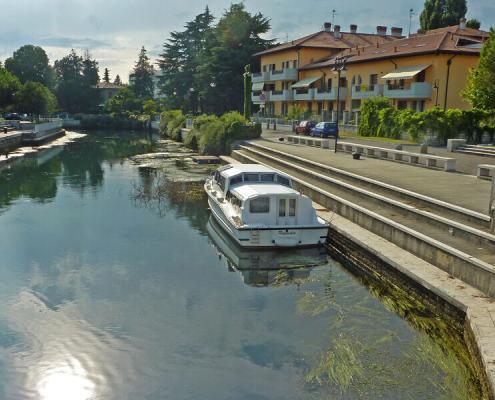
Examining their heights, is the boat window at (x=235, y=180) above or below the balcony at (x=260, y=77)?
below

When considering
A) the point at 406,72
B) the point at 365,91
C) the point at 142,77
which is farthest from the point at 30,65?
the point at 406,72

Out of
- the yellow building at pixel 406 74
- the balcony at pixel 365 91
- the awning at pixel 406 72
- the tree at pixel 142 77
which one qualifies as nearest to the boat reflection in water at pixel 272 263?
the yellow building at pixel 406 74

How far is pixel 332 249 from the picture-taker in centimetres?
1903

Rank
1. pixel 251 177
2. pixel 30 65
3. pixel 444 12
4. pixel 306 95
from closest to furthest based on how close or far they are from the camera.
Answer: pixel 251 177
pixel 306 95
pixel 444 12
pixel 30 65

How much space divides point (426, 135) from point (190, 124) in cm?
3868

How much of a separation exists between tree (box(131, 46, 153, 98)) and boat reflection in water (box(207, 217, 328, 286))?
110m

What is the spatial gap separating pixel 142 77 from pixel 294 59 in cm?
6371

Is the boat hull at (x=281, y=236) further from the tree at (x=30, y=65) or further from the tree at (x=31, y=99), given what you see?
the tree at (x=30, y=65)

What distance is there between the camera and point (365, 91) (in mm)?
53344

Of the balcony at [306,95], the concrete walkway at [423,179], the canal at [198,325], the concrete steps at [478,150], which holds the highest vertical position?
the balcony at [306,95]

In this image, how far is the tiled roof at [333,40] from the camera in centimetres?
6831

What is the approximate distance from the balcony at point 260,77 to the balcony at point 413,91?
1086 inches

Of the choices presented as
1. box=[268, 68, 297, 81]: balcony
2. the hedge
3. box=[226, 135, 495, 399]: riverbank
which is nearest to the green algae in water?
box=[226, 135, 495, 399]: riverbank

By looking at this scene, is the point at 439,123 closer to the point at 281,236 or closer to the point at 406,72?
the point at 406,72
